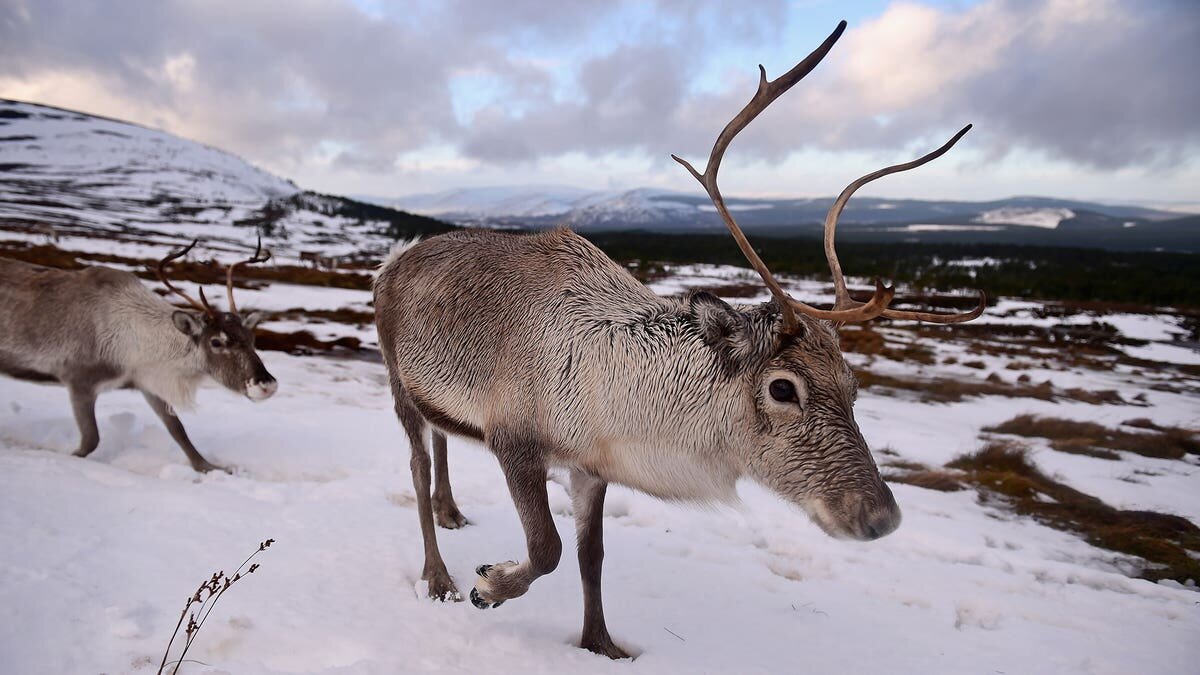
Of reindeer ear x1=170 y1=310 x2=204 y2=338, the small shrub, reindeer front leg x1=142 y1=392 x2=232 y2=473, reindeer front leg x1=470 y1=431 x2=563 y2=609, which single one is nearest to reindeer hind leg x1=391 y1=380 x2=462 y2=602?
reindeer front leg x1=470 y1=431 x2=563 y2=609

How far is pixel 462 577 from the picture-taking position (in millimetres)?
4051

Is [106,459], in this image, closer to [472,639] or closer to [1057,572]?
[472,639]

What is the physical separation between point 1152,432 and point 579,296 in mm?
12966

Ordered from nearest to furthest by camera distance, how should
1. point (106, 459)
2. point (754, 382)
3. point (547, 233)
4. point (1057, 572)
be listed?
point (754, 382) → point (547, 233) → point (1057, 572) → point (106, 459)

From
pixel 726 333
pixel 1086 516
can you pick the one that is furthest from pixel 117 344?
pixel 1086 516

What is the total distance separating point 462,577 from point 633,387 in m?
2.06

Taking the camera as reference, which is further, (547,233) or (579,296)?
(547,233)

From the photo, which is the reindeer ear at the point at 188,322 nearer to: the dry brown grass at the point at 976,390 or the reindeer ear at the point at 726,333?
the reindeer ear at the point at 726,333

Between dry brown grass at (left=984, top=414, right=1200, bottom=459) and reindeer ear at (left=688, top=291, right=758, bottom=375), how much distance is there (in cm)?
961

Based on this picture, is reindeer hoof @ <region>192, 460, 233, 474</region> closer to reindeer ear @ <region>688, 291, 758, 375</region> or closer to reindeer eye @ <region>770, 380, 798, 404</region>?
reindeer ear @ <region>688, 291, 758, 375</region>

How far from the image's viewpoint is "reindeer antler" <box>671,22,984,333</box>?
2.70 metres

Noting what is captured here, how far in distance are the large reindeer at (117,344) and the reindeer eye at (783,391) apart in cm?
527

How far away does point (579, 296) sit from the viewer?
3.27 meters

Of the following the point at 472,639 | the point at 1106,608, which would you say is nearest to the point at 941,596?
the point at 1106,608
